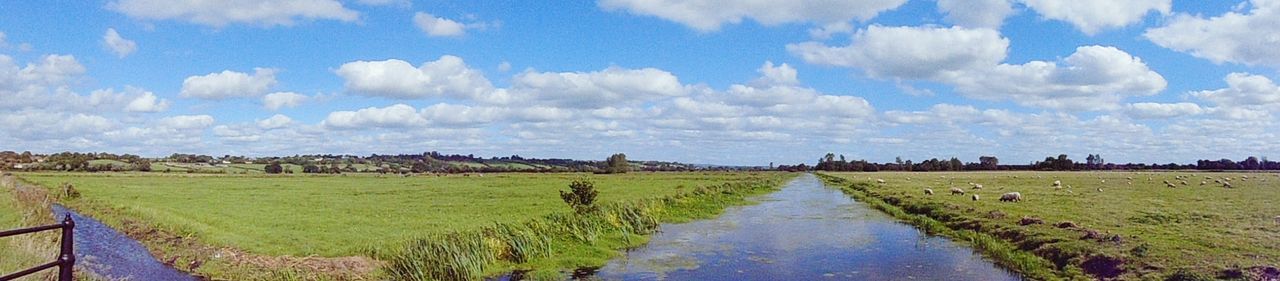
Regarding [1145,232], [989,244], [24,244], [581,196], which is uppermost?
[581,196]

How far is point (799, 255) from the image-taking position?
22.5 metres

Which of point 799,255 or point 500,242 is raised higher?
point 500,242

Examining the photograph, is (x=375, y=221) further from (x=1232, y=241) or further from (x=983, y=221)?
(x=1232, y=241)

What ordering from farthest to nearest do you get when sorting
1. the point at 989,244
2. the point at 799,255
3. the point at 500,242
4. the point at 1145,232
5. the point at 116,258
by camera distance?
the point at 989,244 < the point at 799,255 < the point at 116,258 < the point at 1145,232 < the point at 500,242

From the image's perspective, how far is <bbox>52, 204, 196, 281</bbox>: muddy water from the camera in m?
19.2

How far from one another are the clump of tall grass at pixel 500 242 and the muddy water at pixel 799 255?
1.56 meters

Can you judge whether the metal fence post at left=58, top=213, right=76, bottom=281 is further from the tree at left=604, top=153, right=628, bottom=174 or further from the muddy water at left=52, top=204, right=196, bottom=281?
the tree at left=604, top=153, right=628, bottom=174

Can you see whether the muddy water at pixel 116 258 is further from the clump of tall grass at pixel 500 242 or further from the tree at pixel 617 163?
the tree at pixel 617 163

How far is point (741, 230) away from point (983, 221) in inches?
365

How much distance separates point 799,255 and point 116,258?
20.5m

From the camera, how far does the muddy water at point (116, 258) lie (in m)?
19.2

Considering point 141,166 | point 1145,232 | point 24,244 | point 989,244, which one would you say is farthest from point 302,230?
point 141,166

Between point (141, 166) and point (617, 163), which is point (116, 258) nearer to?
point (141, 166)

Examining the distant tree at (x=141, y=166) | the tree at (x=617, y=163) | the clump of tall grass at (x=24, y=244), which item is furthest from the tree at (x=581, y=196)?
the tree at (x=617, y=163)
